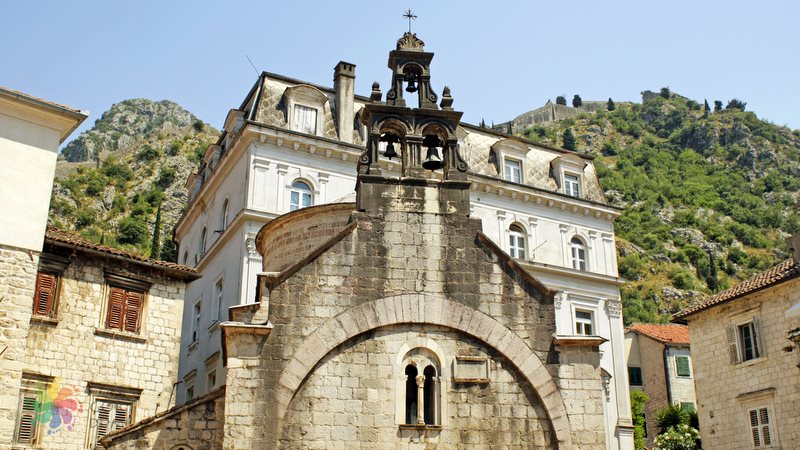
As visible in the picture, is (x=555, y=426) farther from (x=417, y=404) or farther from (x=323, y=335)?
(x=323, y=335)

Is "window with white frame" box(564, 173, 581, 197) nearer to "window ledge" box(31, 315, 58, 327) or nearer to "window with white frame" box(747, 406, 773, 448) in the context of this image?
"window with white frame" box(747, 406, 773, 448)

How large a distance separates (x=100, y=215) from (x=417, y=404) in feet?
284

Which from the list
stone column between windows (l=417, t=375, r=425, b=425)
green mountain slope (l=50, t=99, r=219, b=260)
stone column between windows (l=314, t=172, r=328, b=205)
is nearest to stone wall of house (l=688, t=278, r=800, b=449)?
stone column between windows (l=314, t=172, r=328, b=205)

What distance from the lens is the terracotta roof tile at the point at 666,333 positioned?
185 feet

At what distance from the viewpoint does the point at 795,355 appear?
103ft

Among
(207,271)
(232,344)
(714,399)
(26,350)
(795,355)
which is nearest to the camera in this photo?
(232,344)

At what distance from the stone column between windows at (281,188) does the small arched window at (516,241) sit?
11.9 metres

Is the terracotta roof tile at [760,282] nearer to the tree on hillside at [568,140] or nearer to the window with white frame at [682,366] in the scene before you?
the window with white frame at [682,366]

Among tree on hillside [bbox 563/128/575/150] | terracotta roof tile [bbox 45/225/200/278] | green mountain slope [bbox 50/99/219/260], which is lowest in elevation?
terracotta roof tile [bbox 45/225/200/278]

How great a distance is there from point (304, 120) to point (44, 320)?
15706 millimetres

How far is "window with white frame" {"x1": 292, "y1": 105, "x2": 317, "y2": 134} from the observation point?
120ft

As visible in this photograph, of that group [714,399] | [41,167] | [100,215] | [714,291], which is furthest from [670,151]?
[41,167]

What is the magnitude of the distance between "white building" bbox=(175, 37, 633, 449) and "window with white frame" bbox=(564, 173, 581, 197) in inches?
2.5

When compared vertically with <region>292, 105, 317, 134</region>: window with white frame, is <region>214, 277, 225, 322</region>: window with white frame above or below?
below
